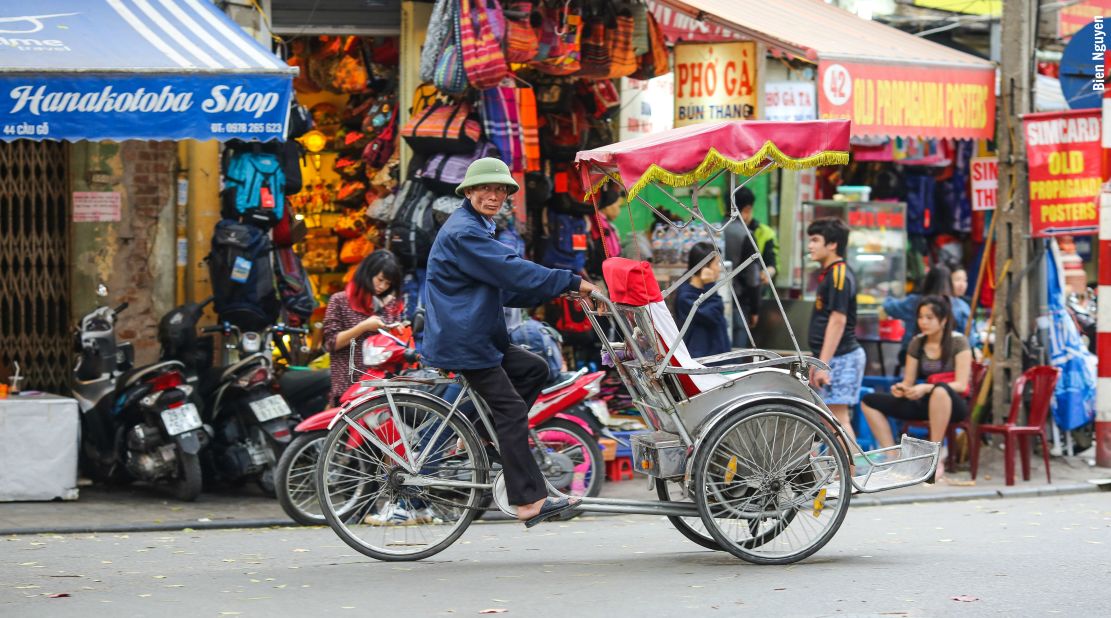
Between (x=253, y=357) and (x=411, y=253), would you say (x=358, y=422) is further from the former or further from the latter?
(x=411, y=253)

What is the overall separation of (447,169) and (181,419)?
2.66 meters

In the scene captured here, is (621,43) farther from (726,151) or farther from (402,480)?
(402,480)

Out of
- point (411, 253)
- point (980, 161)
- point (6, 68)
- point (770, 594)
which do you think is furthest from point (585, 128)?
point (770, 594)

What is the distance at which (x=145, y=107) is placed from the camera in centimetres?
950

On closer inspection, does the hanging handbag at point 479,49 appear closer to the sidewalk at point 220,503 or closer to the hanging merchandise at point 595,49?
the hanging merchandise at point 595,49

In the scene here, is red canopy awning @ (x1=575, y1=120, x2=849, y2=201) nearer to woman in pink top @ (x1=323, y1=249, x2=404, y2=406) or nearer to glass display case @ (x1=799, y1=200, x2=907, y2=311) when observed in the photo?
woman in pink top @ (x1=323, y1=249, x2=404, y2=406)

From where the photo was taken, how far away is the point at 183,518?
9.77 meters

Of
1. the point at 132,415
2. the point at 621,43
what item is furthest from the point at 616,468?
the point at 132,415

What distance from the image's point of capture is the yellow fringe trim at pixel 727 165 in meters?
7.59

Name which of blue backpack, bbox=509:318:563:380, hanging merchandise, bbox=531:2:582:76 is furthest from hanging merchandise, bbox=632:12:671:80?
blue backpack, bbox=509:318:563:380

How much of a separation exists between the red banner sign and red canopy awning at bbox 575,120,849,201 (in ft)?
15.3

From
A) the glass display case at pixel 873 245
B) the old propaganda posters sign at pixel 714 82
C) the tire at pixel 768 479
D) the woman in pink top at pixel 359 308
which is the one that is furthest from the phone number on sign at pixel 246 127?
the glass display case at pixel 873 245

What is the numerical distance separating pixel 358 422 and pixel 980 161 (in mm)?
7398

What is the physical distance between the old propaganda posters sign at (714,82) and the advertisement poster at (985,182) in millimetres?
1969
